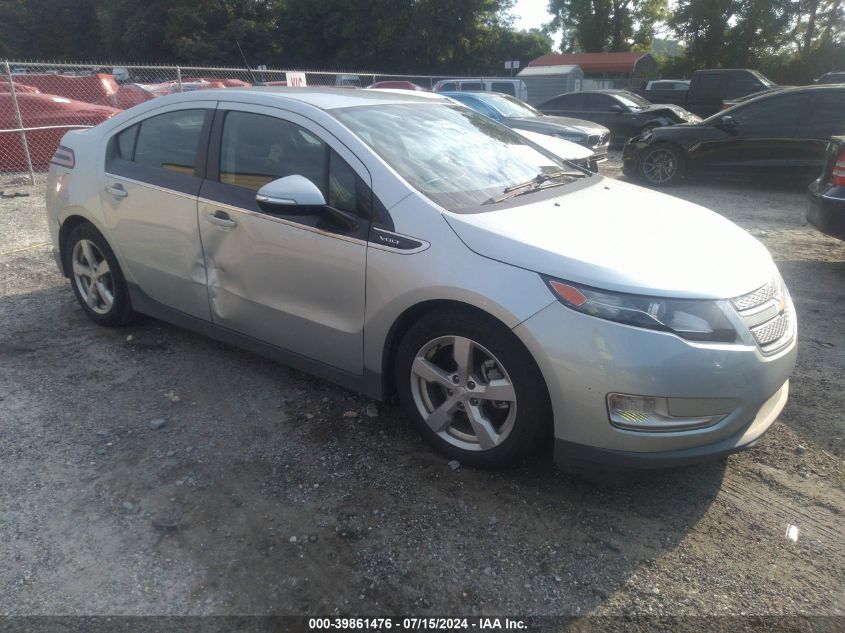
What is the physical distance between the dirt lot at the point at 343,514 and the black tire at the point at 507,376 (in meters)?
0.12

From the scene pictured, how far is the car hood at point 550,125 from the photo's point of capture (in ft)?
36.8

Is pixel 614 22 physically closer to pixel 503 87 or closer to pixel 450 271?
pixel 503 87

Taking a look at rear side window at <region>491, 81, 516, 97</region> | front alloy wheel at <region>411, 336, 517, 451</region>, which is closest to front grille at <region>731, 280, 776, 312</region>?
front alloy wheel at <region>411, 336, 517, 451</region>

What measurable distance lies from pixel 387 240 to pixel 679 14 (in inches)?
1726

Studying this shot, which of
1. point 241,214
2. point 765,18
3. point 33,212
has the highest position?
point 765,18

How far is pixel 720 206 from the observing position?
9.23 metres

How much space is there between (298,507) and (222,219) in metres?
1.64

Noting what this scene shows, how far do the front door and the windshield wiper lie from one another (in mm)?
665

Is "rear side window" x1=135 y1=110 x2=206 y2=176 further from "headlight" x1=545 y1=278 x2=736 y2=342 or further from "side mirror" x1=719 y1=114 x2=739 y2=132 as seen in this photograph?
"side mirror" x1=719 y1=114 x2=739 y2=132

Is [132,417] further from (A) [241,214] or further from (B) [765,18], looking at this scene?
(B) [765,18]

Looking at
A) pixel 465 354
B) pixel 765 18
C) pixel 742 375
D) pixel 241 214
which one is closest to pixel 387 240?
pixel 465 354

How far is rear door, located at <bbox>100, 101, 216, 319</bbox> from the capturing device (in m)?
3.77

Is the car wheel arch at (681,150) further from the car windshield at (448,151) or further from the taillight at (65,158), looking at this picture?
the taillight at (65,158)

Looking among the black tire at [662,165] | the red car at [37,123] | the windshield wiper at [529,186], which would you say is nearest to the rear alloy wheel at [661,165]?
the black tire at [662,165]
